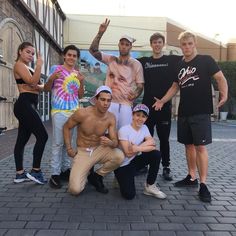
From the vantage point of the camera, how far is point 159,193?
4.73 m

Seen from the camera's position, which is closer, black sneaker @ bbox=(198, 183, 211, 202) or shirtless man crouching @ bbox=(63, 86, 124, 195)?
black sneaker @ bbox=(198, 183, 211, 202)

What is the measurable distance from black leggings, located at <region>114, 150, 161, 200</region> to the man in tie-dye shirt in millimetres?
822

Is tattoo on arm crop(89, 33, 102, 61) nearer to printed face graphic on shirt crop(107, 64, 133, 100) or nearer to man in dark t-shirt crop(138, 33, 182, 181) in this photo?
printed face graphic on shirt crop(107, 64, 133, 100)

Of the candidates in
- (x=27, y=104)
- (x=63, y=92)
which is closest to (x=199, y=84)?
(x=63, y=92)

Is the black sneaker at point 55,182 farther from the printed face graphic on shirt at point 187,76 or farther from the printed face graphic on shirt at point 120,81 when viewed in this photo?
the printed face graphic on shirt at point 187,76

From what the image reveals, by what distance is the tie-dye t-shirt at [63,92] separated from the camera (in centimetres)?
513

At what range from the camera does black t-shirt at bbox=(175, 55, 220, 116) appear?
16.0 feet

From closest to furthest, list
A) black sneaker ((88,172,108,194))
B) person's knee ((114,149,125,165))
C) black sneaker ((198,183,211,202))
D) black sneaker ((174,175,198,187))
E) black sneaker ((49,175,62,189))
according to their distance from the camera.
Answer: black sneaker ((198,183,211,202)) → person's knee ((114,149,125,165)) → black sneaker ((88,172,108,194)) → black sneaker ((49,175,62,189)) → black sneaker ((174,175,198,187))

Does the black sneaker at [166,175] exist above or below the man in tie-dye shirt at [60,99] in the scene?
below

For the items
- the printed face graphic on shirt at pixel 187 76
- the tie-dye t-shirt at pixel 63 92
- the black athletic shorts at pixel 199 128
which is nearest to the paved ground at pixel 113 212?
the black athletic shorts at pixel 199 128

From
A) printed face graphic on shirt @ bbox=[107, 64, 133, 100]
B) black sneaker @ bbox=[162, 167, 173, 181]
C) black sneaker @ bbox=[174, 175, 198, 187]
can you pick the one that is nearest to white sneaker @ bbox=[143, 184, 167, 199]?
black sneaker @ bbox=[174, 175, 198, 187]

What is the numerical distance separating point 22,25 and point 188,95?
11.0 meters

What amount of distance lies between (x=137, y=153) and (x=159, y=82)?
1.27 m

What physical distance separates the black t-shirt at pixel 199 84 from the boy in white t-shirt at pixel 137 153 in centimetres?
57
